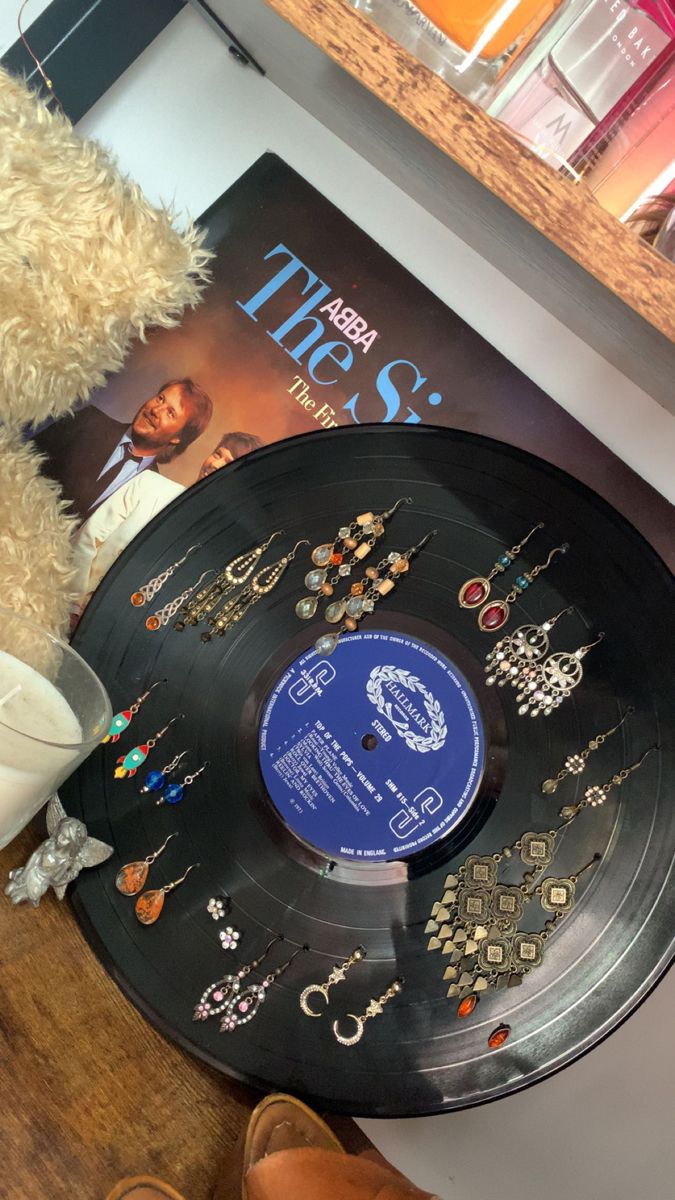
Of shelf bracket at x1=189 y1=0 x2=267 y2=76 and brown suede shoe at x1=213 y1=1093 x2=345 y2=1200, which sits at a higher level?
shelf bracket at x1=189 y1=0 x2=267 y2=76

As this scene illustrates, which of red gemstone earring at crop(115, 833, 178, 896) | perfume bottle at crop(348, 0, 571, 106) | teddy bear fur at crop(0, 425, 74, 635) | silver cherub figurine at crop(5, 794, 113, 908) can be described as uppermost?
perfume bottle at crop(348, 0, 571, 106)

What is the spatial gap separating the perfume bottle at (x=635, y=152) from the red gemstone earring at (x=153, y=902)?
58cm

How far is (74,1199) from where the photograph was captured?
64 centimetres

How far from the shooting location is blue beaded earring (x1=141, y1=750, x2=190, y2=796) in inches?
28.7

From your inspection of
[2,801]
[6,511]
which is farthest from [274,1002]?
[6,511]

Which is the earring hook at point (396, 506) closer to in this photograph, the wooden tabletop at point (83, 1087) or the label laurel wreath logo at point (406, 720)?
the label laurel wreath logo at point (406, 720)

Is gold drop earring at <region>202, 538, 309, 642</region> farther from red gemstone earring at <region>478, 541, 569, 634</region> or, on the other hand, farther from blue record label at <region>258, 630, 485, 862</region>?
red gemstone earring at <region>478, 541, 569, 634</region>

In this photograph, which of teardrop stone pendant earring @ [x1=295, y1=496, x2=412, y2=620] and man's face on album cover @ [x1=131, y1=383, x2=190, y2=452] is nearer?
teardrop stone pendant earring @ [x1=295, y1=496, x2=412, y2=620]

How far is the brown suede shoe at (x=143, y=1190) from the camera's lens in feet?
2.04

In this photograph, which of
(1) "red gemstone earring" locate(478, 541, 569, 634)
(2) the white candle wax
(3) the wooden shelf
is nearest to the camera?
(3) the wooden shelf

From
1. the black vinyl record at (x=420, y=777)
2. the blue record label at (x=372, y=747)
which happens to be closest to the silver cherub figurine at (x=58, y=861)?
the black vinyl record at (x=420, y=777)

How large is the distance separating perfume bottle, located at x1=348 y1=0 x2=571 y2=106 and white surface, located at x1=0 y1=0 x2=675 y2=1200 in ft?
1.07

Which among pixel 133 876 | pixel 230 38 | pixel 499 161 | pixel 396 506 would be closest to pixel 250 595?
pixel 396 506

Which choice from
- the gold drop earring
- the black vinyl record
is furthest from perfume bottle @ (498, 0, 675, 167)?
the gold drop earring
